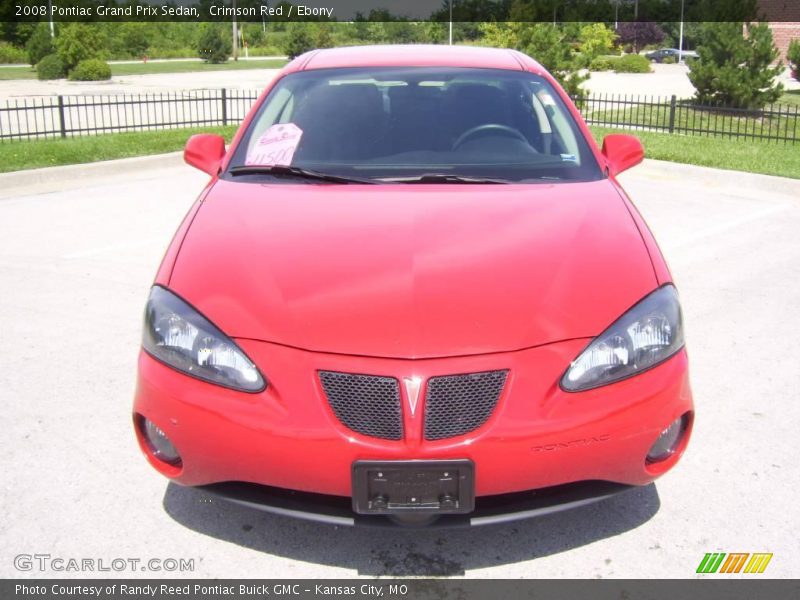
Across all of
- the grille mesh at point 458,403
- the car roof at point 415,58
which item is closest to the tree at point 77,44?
the car roof at point 415,58

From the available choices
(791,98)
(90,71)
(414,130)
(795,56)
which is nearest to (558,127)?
(414,130)

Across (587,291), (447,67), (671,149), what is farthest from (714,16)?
(587,291)

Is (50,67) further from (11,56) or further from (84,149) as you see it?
(84,149)

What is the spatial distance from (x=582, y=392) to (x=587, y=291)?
0.39 metres

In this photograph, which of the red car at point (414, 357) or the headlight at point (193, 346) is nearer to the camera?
the red car at point (414, 357)

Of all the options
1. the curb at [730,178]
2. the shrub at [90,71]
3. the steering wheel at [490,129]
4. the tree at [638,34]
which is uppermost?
the tree at [638,34]

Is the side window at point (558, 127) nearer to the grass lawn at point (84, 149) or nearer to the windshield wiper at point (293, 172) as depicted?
the windshield wiper at point (293, 172)

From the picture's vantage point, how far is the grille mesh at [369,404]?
8.33 ft

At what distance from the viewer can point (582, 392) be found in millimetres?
2617

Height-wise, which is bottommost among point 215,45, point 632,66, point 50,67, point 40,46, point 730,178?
point 730,178

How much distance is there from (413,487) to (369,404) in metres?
0.27

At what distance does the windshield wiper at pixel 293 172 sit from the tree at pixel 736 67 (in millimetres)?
19897

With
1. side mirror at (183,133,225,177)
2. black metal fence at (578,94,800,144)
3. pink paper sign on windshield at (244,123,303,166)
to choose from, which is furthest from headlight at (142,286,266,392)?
black metal fence at (578,94,800,144)

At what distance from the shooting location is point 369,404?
2.55 m
